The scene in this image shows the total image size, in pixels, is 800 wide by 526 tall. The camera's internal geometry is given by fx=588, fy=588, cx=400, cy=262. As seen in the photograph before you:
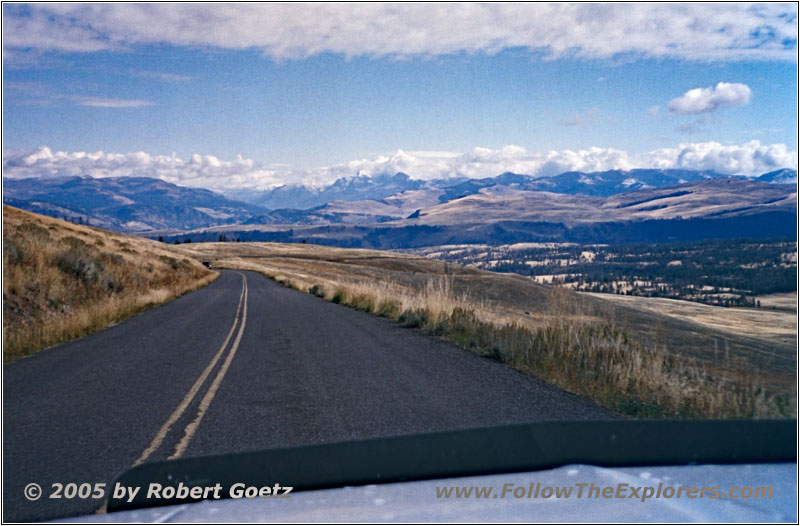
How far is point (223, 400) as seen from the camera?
26.5 feet

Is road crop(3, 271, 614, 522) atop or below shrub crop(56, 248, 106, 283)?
below

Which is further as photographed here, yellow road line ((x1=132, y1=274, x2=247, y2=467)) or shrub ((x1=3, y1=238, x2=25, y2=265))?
shrub ((x1=3, y1=238, x2=25, y2=265))

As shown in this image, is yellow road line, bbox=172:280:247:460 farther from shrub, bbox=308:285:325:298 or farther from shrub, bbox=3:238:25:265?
shrub, bbox=308:285:325:298

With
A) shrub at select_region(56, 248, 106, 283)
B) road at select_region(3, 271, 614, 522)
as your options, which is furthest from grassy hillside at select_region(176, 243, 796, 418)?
shrub at select_region(56, 248, 106, 283)

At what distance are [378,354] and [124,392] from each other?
4875 millimetres

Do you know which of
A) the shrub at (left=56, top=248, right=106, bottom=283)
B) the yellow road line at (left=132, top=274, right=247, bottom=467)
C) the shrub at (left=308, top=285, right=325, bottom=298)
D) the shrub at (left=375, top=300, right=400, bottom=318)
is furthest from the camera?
the shrub at (left=308, top=285, right=325, bottom=298)

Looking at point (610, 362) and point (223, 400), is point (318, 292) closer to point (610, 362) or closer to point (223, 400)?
point (610, 362)

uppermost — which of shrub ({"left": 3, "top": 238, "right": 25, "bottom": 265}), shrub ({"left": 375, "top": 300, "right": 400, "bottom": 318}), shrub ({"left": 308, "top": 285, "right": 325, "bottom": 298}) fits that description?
shrub ({"left": 3, "top": 238, "right": 25, "bottom": 265})

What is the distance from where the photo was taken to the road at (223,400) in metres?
5.80

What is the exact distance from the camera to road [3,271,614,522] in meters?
5.80

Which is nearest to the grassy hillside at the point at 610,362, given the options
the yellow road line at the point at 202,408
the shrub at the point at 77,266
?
the yellow road line at the point at 202,408

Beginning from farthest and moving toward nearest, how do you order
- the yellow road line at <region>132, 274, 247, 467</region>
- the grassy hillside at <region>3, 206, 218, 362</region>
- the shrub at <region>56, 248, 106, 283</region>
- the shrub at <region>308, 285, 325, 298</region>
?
the shrub at <region>308, 285, 325, 298</region>
the shrub at <region>56, 248, 106, 283</region>
the grassy hillside at <region>3, 206, 218, 362</region>
the yellow road line at <region>132, 274, 247, 467</region>

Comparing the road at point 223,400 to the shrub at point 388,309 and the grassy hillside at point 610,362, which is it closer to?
the grassy hillside at point 610,362

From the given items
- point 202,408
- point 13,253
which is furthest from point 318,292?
point 202,408
